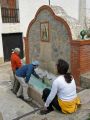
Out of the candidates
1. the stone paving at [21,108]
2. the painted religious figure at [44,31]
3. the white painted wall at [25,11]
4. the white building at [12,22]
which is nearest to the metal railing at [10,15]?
the white building at [12,22]

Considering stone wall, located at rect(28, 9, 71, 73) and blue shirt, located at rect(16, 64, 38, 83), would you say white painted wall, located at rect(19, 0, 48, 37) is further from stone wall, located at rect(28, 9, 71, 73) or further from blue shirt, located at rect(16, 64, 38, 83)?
blue shirt, located at rect(16, 64, 38, 83)

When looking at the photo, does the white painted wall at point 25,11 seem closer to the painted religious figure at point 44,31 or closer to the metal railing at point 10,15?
the metal railing at point 10,15

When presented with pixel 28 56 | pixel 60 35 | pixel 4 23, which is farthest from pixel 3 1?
pixel 60 35

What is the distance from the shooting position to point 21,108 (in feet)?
23.5

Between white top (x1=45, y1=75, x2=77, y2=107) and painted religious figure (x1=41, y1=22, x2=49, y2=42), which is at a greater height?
painted religious figure (x1=41, y1=22, x2=49, y2=42)

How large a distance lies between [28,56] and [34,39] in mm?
1155

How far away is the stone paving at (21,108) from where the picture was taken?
15.9 feet

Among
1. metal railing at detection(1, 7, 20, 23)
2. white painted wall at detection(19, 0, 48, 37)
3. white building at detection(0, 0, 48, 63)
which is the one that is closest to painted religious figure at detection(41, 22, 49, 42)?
white building at detection(0, 0, 48, 63)

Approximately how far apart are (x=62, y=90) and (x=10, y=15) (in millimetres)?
11524

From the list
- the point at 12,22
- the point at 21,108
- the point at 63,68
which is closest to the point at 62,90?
the point at 63,68

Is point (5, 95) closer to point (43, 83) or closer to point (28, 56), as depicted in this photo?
point (43, 83)

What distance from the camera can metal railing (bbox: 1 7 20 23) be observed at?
1494cm

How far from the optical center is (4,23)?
48.4 ft

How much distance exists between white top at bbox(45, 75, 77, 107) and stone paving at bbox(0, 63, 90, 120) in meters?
0.37
